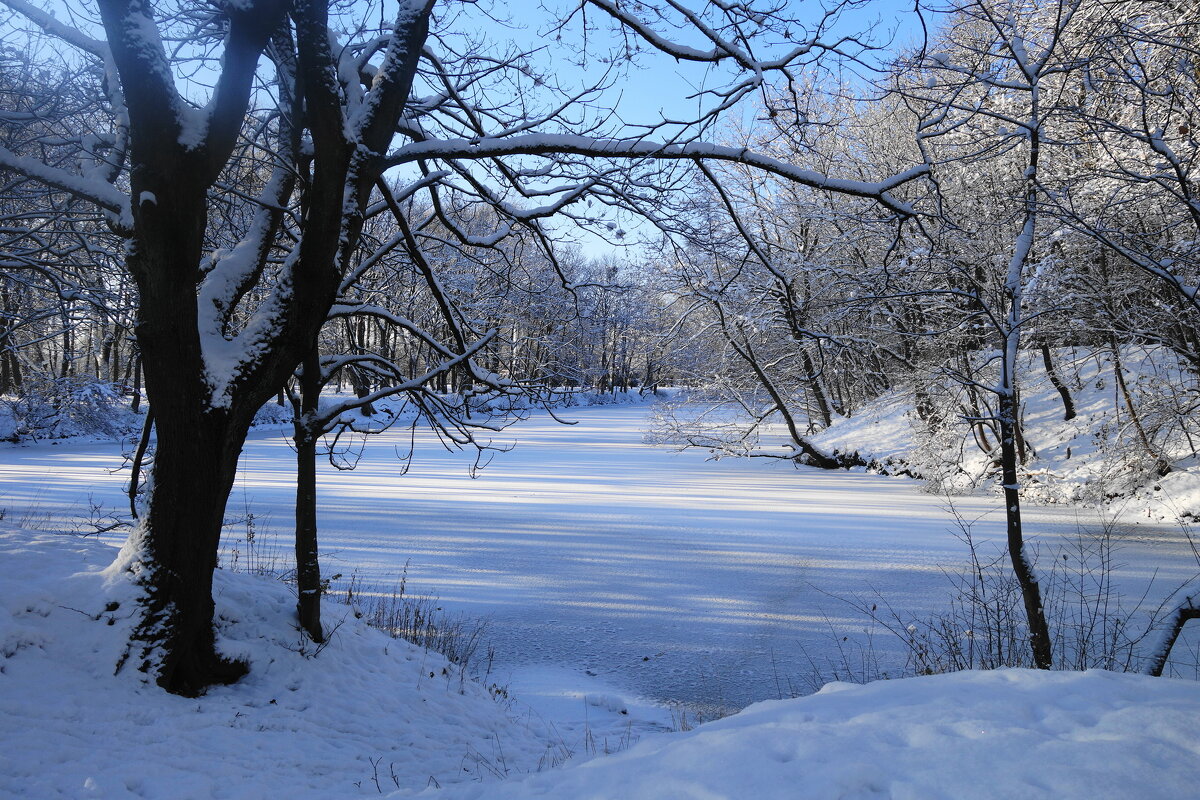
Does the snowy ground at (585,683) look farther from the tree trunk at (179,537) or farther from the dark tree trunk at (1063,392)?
the dark tree trunk at (1063,392)

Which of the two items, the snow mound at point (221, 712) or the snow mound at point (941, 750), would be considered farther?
the snow mound at point (221, 712)

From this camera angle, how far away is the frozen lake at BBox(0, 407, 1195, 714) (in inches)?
236

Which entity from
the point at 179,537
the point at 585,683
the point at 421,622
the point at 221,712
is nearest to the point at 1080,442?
the point at 585,683

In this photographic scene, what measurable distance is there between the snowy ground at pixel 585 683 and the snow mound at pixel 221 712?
0.01 m

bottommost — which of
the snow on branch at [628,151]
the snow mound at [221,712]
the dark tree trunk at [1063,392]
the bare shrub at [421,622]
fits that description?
the bare shrub at [421,622]

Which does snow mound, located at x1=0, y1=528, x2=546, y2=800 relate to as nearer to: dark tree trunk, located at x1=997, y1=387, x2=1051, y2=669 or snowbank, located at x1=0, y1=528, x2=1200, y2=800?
snowbank, located at x1=0, y1=528, x2=1200, y2=800

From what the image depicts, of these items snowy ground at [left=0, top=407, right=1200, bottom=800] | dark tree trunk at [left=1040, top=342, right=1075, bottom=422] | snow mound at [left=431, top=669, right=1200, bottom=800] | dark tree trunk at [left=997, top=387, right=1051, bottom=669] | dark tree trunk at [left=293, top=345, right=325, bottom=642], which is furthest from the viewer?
dark tree trunk at [left=1040, top=342, right=1075, bottom=422]

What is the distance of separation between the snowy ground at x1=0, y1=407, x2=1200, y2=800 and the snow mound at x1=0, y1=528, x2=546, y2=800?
0.05 feet

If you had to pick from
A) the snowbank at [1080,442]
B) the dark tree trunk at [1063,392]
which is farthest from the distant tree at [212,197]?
the dark tree trunk at [1063,392]

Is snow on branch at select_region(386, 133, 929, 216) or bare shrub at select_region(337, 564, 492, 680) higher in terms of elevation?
snow on branch at select_region(386, 133, 929, 216)

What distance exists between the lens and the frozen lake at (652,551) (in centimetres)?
599

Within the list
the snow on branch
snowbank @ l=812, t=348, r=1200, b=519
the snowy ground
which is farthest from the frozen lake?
the snow on branch

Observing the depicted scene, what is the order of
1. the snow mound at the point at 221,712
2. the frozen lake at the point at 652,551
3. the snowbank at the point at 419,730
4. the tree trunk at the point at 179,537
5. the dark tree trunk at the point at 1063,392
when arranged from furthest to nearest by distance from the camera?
1. the dark tree trunk at the point at 1063,392
2. the frozen lake at the point at 652,551
3. the tree trunk at the point at 179,537
4. the snow mound at the point at 221,712
5. the snowbank at the point at 419,730

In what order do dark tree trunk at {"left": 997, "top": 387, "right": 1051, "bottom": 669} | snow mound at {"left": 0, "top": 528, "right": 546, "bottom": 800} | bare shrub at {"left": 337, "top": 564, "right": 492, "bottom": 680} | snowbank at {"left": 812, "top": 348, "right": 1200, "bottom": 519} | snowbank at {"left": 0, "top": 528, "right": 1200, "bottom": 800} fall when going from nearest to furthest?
→ 1. snowbank at {"left": 0, "top": 528, "right": 1200, "bottom": 800}
2. snow mound at {"left": 0, "top": 528, "right": 546, "bottom": 800}
3. dark tree trunk at {"left": 997, "top": 387, "right": 1051, "bottom": 669}
4. bare shrub at {"left": 337, "top": 564, "right": 492, "bottom": 680}
5. snowbank at {"left": 812, "top": 348, "right": 1200, "bottom": 519}
